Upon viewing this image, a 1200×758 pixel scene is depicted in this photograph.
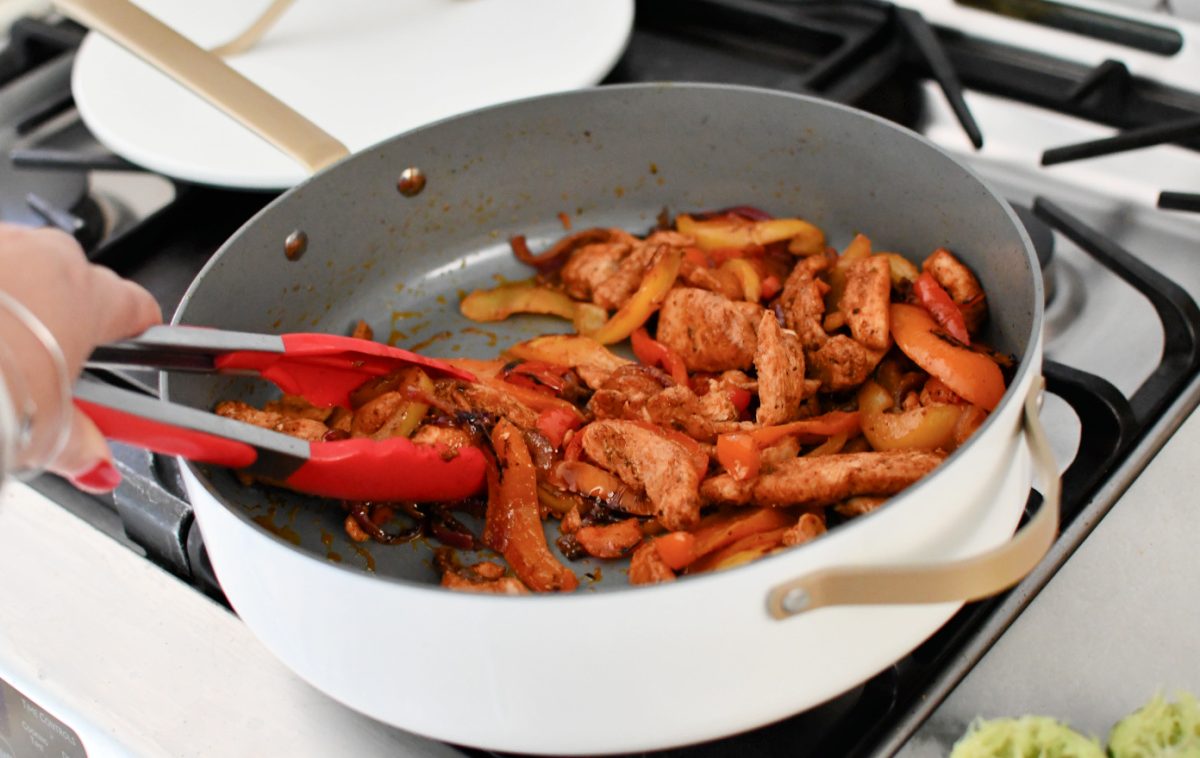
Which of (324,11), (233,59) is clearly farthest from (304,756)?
(324,11)

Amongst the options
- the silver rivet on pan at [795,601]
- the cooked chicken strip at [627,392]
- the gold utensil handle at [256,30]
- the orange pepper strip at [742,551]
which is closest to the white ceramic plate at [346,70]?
the gold utensil handle at [256,30]

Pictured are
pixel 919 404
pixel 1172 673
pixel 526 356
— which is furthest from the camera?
pixel 526 356

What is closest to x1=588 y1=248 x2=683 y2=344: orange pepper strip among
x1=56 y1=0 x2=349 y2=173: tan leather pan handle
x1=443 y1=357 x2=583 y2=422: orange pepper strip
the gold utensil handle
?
x1=443 y1=357 x2=583 y2=422: orange pepper strip

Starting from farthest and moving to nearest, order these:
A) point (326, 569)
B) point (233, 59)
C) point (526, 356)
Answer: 1. point (233, 59)
2. point (526, 356)
3. point (326, 569)

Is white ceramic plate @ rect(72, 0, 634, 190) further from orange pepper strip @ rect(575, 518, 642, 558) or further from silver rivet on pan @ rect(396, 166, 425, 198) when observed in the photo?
orange pepper strip @ rect(575, 518, 642, 558)

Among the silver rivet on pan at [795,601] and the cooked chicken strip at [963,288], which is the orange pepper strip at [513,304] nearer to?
the cooked chicken strip at [963,288]

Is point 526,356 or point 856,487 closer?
Result: point 856,487

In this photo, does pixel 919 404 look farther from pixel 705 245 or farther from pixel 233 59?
pixel 233 59
